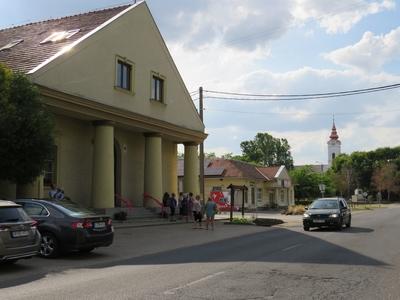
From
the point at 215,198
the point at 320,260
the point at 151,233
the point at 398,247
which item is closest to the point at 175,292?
the point at 320,260

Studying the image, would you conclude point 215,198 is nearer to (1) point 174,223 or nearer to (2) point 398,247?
(1) point 174,223

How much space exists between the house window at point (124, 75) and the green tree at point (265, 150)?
103062 millimetres

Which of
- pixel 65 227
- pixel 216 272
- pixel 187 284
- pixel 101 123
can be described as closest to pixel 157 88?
pixel 101 123

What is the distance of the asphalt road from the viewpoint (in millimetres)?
8875

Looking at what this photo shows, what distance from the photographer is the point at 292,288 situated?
930 centimetres

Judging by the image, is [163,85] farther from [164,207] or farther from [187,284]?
[187,284]

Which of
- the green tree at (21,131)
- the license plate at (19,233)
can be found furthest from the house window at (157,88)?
the license plate at (19,233)

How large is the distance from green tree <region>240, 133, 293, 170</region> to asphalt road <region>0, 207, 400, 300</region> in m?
114

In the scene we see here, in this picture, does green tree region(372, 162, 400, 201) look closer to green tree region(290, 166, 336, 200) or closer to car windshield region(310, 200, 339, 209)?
green tree region(290, 166, 336, 200)

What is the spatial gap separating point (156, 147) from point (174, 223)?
471 centimetres

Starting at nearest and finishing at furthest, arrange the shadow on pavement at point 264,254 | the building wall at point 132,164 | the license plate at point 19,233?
the license plate at point 19,233 < the shadow on pavement at point 264,254 < the building wall at point 132,164

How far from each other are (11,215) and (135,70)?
1835cm

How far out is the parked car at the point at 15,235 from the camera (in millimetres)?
11125

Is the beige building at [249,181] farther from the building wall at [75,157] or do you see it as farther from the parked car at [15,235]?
the parked car at [15,235]
